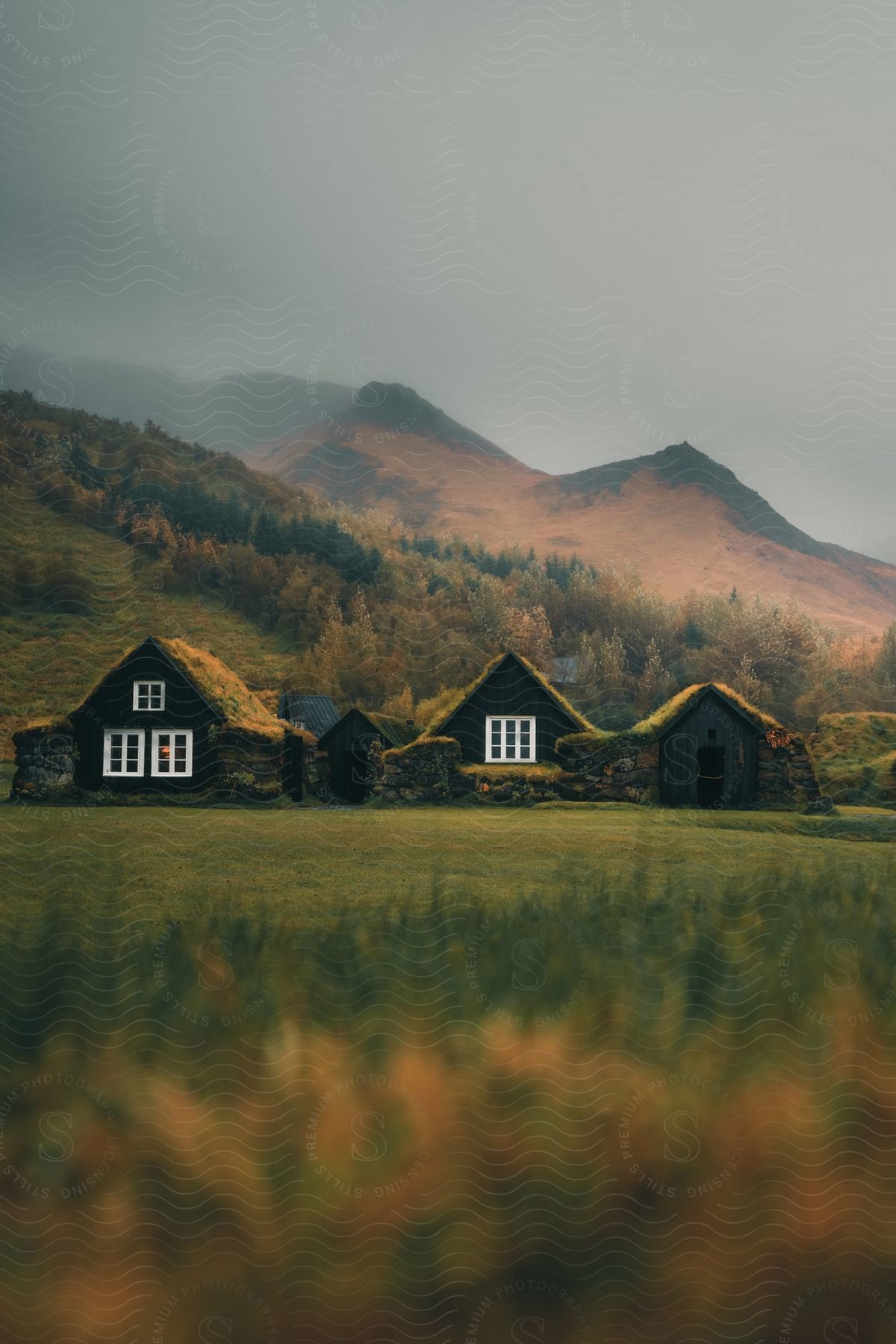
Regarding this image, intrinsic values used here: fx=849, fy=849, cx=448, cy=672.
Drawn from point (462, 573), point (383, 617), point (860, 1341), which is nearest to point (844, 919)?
point (860, 1341)

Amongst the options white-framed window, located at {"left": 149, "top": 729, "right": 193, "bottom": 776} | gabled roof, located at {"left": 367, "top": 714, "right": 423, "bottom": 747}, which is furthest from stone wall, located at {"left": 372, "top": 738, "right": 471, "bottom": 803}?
white-framed window, located at {"left": 149, "top": 729, "right": 193, "bottom": 776}

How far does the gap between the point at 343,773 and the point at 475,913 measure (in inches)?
178

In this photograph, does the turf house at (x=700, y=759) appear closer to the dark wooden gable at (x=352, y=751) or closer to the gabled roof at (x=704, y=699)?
the gabled roof at (x=704, y=699)

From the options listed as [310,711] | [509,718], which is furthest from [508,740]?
[310,711]

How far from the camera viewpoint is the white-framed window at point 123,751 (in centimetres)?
762

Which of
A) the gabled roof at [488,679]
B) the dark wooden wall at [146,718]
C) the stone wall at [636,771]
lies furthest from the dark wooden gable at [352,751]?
the stone wall at [636,771]

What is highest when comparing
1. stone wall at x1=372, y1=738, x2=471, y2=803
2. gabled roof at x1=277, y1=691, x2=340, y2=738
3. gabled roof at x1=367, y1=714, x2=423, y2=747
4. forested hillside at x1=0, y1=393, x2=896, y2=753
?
forested hillside at x1=0, y1=393, x2=896, y2=753

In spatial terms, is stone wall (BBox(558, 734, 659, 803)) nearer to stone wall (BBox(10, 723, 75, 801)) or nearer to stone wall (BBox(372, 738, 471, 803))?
stone wall (BBox(372, 738, 471, 803))

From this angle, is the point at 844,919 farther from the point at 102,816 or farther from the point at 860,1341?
the point at 102,816

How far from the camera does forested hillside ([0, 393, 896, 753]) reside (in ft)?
23.2

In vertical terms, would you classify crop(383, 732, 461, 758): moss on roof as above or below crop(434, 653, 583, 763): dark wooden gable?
below

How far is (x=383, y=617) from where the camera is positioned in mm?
7980

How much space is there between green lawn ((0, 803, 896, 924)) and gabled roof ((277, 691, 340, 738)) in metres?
1.54

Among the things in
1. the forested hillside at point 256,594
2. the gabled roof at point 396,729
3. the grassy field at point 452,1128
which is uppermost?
the forested hillside at point 256,594
